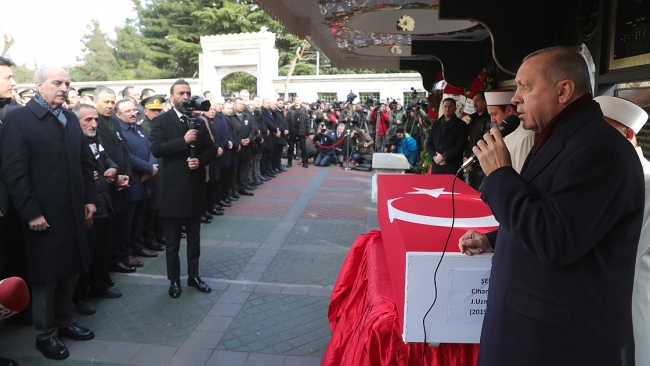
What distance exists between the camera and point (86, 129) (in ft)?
14.2

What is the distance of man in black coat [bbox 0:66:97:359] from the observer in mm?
3379

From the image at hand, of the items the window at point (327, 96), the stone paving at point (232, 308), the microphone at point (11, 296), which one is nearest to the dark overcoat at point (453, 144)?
the stone paving at point (232, 308)

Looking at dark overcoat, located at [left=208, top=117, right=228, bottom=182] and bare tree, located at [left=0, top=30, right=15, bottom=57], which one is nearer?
dark overcoat, located at [left=208, top=117, right=228, bottom=182]

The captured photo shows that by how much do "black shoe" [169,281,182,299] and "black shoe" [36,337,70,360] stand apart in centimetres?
121

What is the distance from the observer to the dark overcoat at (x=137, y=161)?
5.70 m

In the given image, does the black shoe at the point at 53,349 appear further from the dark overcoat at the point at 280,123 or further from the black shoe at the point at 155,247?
the dark overcoat at the point at 280,123

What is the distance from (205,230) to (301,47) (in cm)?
2643

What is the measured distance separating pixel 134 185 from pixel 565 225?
521 cm

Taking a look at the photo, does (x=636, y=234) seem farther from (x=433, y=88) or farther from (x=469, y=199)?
(x=433, y=88)

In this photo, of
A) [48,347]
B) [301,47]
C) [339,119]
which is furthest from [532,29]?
[301,47]

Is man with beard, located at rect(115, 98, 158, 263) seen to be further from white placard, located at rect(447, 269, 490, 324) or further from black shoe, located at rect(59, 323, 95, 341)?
white placard, located at rect(447, 269, 490, 324)

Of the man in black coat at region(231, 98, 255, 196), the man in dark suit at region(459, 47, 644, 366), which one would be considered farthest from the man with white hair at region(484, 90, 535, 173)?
the man in black coat at region(231, 98, 255, 196)

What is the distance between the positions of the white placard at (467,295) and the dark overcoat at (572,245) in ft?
1.16

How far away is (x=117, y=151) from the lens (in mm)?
5223
